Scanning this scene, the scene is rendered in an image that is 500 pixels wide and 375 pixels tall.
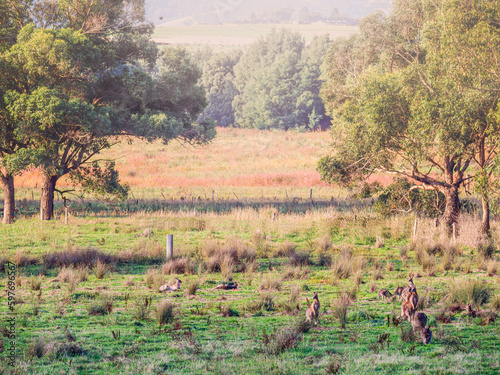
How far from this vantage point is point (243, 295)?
42.9 ft

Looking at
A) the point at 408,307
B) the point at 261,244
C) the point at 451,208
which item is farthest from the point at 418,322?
the point at 451,208

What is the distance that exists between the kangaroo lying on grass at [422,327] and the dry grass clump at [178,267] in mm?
8085

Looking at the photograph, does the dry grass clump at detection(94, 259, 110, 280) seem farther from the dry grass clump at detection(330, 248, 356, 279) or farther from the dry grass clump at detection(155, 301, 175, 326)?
the dry grass clump at detection(330, 248, 356, 279)

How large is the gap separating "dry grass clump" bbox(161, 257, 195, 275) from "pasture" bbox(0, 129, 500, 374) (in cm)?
4

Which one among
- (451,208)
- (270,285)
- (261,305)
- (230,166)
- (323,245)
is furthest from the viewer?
(230,166)

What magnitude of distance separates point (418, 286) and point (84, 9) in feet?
70.7

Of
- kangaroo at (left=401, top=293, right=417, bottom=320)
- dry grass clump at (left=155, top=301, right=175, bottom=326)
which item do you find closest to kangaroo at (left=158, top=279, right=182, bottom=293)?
dry grass clump at (left=155, top=301, right=175, bottom=326)

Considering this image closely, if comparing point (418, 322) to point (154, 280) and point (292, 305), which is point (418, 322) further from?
point (154, 280)

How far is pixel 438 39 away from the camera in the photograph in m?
21.3

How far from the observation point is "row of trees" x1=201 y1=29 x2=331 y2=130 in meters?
90.1

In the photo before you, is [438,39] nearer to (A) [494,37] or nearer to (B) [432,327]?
(A) [494,37]

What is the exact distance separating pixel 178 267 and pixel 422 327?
28.7 feet

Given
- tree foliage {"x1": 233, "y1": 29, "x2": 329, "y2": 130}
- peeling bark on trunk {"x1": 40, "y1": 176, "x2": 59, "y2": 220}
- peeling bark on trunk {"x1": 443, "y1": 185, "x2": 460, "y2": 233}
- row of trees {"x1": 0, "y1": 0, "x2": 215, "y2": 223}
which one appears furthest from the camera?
tree foliage {"x1": 233, "y1": 29, "x2": 329, "y2": 130}

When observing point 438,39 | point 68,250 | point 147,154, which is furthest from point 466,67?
point 147,154
